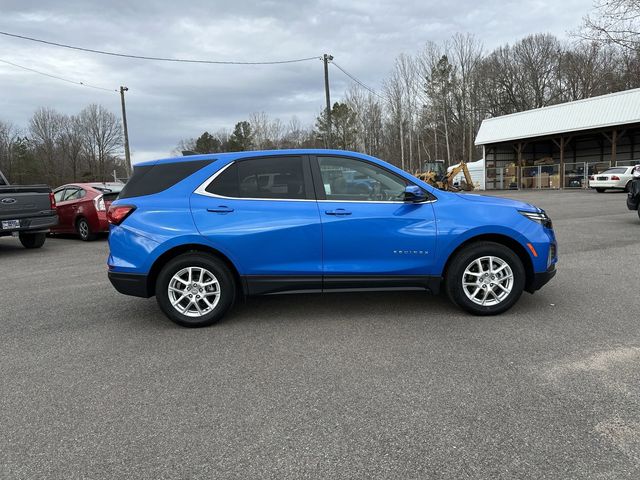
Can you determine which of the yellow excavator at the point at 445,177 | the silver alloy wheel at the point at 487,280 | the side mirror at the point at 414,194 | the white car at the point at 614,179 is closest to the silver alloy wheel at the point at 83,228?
the side mirror at the point at 414,194

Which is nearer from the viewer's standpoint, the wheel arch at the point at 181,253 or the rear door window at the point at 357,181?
the wheel arch at the point at 181,253

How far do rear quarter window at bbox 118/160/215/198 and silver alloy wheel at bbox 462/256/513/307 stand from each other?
290 cm

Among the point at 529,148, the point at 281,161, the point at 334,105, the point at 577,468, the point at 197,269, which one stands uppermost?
the point at 334,105

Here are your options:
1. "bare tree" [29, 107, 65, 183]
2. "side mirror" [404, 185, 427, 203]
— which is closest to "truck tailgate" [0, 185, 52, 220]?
"side mirror" [404, 185, 427, 203]

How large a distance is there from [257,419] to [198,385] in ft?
2.30

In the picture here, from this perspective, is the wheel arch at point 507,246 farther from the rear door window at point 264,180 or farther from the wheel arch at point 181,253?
the wheel arch at point 181,253

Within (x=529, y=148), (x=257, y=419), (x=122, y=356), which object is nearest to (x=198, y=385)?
(x=257, y=419)

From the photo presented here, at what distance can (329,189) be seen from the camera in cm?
472

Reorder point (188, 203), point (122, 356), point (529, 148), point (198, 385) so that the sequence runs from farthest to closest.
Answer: point (529, 148)
point (188, 203)
point (122, 356)
point (198, 385)

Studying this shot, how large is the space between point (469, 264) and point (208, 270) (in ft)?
8.50

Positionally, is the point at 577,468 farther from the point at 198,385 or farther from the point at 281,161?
the point at 281,161

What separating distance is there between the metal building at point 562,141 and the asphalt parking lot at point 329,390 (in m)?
28.9

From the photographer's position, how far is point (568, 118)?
104 feet

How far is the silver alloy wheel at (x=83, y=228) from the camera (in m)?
12.3
